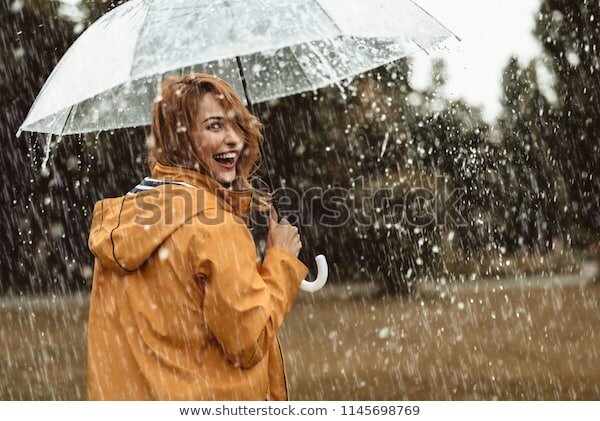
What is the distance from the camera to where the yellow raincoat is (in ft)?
7.41

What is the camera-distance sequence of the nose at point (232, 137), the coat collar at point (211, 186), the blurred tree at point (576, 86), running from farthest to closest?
the blurred tree at point (576, 86) → the nose at point (232, 137) → the coat collar at point (211, 186)

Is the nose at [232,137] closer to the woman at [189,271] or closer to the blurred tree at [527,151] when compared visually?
the woman at [189,271]

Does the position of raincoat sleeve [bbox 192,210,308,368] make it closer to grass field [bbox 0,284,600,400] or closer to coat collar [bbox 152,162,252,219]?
coat collar [bbox 152,162,252,219]

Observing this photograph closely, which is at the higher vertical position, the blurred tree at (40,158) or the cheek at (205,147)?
the cheek at (205,147)

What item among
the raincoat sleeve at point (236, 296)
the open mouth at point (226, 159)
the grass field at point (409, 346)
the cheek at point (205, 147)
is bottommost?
the grass field at point (409, 346)

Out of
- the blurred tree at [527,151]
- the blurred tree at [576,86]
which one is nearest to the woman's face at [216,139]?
the blurred tree at [576,86]

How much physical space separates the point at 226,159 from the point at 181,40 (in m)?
0.50

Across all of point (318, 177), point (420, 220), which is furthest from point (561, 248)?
point (318, 177)

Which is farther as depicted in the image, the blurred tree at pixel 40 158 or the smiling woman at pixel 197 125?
Result: the blurred tree at pixel 40 158

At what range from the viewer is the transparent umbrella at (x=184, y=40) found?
2730 mm

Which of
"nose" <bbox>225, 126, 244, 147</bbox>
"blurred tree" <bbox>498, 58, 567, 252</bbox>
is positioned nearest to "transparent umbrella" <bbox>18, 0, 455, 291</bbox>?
"nose" <bbox>225, 126, 244, 147</bbox>

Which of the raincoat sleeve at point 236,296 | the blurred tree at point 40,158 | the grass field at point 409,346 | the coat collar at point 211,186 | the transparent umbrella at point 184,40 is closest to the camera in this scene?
the raincoat sleeve at point 236,296

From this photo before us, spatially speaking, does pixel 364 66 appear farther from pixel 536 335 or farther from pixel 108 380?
pixel 536 335

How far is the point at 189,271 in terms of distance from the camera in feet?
7.50
